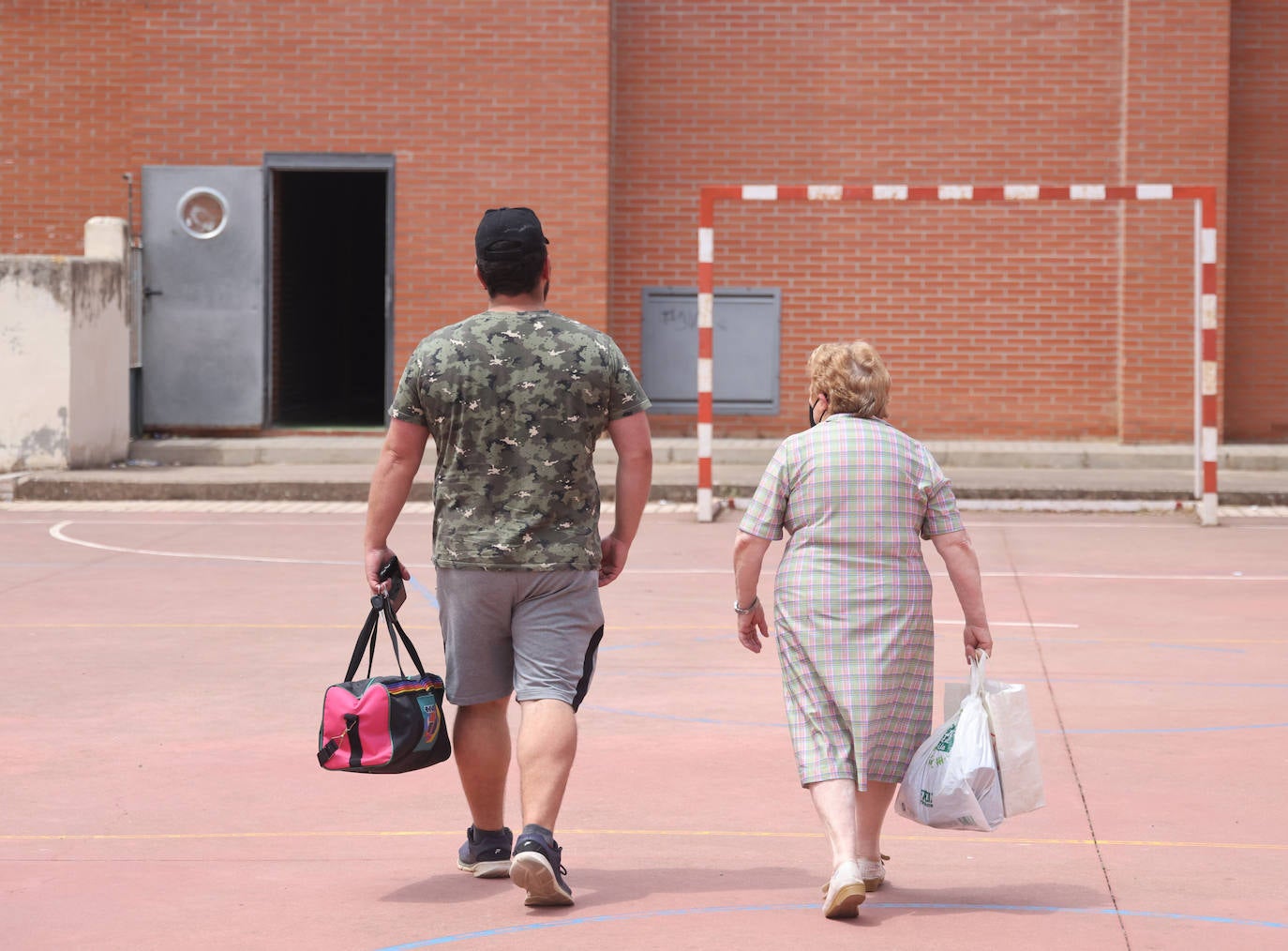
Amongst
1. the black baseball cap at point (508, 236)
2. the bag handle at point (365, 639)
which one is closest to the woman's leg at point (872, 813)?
the bag handle at point (365, 639)

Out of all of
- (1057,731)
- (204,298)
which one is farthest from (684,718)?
(204,298)

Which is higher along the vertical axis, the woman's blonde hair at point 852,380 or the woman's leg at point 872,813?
the woman's blonde hair at point 852,380

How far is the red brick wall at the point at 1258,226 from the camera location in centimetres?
2033

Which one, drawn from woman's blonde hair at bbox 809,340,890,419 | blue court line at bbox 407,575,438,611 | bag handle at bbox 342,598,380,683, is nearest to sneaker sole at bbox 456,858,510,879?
bag handle at bbox 342,598,380,683

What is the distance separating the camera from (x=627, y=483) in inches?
212

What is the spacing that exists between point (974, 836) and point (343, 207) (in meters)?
22.1

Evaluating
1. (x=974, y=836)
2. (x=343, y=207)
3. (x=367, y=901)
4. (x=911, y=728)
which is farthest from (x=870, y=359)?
(x=343, y=207)

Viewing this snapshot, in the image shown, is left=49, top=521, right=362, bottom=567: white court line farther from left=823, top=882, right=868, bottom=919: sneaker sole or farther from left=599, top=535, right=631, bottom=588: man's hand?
left=823, top=882, right=868, bottom=919: sneaker sole

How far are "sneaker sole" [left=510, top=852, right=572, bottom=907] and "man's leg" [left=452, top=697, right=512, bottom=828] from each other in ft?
1.25

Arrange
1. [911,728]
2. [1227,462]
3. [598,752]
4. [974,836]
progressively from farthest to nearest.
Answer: [1227,462] < [598,752] < [974,836] < [911,728]

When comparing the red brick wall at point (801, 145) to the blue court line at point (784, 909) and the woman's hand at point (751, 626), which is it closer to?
the woman's hand at point (751, 626)

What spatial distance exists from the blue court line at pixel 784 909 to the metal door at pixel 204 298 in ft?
52.0

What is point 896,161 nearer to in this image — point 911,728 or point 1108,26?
point 1108,26

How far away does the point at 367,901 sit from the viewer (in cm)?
522
